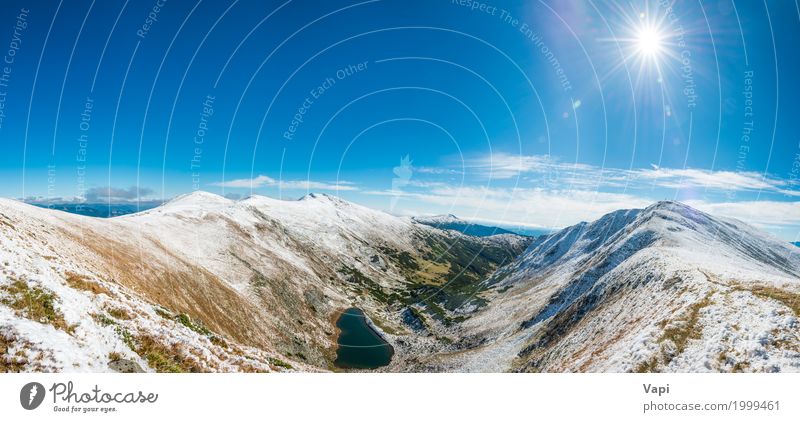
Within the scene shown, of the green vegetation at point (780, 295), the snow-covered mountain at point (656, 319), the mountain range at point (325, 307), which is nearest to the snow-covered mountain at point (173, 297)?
the mountain range at point (325, 307)

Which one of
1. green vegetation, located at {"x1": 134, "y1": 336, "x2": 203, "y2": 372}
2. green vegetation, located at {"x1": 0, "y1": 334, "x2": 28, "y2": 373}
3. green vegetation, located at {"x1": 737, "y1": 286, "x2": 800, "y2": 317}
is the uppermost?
green vegetation, located at {"x1": 737, "y1": 286, "x2": 800, "y2": 317}

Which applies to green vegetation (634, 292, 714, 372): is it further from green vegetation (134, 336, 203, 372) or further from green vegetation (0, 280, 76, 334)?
green vegetation (0, 280, 76, 334)

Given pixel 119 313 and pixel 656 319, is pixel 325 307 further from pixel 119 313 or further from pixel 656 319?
A: pixel 119 313

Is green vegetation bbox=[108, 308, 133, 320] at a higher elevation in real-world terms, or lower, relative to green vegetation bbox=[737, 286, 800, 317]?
lower

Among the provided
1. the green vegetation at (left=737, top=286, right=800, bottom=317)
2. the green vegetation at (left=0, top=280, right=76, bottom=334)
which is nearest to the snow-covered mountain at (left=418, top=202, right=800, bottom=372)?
the green vegetation at (left=737, top=286, right=800, bottom=317)
